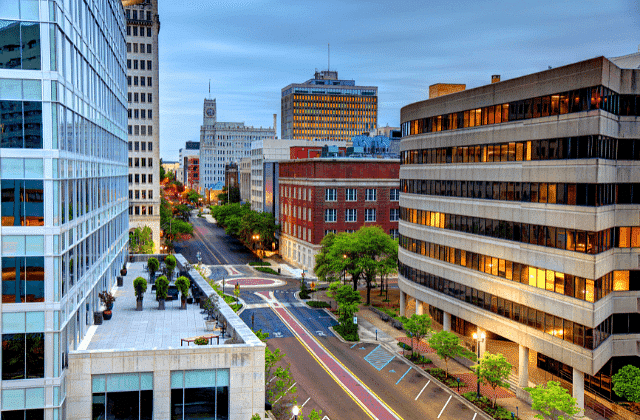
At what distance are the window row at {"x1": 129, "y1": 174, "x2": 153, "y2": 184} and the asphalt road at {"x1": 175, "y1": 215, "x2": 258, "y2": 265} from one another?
16.0 meters

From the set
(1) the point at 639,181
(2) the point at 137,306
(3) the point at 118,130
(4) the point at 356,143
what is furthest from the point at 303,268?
(1) the point at 639,181

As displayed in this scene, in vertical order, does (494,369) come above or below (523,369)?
above

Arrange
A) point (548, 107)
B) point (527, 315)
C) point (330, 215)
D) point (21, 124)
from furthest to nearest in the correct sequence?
point (330, 215)
point (527, 315)
point (548, 107)
point (21, 124)

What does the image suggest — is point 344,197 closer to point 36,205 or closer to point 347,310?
point 347,310

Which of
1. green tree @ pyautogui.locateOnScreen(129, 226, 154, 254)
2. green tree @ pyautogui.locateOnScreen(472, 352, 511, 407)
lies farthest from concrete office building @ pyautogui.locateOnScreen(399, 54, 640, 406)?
green tree @ pyautogui.locateOnScreen(129, 226, 154, 254)

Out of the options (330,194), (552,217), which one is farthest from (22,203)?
(330,194)

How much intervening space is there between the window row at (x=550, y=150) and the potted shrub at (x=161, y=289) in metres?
28.2

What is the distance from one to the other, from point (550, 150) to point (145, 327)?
3075 cm

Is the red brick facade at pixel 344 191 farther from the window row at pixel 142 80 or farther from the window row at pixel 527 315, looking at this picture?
the window row at pixel 142 80

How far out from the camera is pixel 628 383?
37469 mm

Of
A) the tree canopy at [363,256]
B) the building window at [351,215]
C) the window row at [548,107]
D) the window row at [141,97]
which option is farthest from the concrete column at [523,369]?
the window row at [141,97]

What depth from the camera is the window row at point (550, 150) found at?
128 feet

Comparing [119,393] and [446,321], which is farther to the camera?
[446,321]

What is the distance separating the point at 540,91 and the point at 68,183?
32.8 metres
